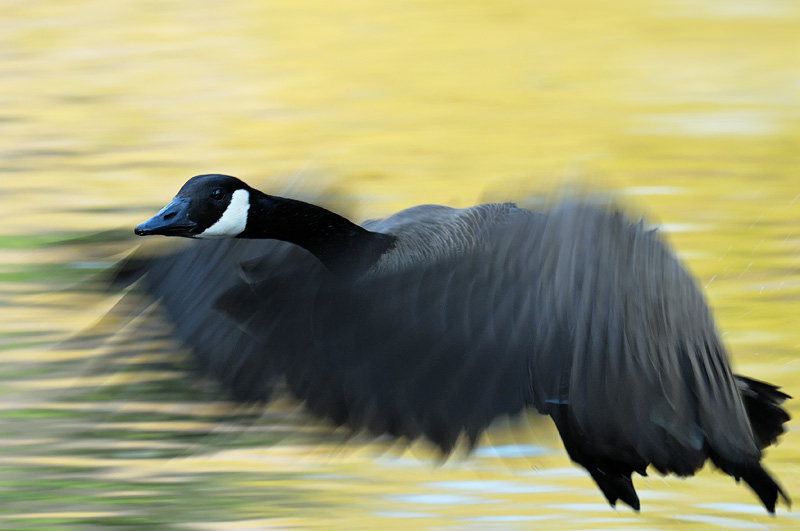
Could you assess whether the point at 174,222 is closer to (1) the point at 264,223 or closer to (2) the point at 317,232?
(1) the point at 264,223

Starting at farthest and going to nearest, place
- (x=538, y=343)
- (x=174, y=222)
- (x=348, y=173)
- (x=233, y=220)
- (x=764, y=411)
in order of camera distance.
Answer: (x=348, y=173) < (x=764, y=411) < (x=233, y=220) < (x=174, y=222) < (x=538, y=343)

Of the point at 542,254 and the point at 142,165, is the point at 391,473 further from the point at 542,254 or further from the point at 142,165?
the point at 142,165

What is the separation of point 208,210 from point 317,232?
0.32 meters

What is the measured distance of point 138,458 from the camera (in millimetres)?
5055

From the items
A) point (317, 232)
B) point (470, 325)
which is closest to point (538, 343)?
point (470, 325)

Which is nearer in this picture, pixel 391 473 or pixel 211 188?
pixel 211 188

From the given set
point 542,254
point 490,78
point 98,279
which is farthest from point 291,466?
point 490,78

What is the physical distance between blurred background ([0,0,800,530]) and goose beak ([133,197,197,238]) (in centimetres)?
39

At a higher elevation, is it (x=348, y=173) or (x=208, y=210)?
(x=208, y=210)

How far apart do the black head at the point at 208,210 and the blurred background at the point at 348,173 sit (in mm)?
394

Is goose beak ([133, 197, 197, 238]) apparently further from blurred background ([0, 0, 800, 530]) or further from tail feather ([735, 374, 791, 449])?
tail feather ([735, 374, 791, 449])

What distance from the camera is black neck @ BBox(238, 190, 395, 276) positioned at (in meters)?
3.73

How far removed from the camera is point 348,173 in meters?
6.43

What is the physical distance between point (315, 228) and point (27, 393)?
2068 millimetres
